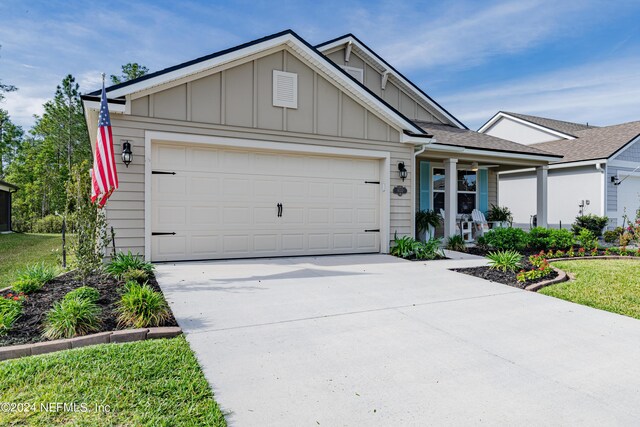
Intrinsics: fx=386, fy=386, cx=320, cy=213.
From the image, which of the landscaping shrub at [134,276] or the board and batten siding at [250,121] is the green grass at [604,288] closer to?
the board and batten siding at [250,121]

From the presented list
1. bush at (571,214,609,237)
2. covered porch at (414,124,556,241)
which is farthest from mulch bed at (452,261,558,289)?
bush at (571,214,609,237)

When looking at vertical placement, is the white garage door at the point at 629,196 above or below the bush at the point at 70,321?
above

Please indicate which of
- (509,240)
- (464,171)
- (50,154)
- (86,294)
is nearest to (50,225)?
(50,154)

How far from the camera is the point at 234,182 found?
26.4 ft

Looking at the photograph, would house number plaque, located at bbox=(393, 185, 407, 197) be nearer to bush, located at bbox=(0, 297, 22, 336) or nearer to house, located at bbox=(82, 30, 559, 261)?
house, located at bbox=(82, 30, 559, 261)

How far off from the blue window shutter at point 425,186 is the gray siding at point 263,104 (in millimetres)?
3635

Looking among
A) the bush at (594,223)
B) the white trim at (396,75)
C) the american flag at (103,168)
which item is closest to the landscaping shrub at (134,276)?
the american flag at (103,168)

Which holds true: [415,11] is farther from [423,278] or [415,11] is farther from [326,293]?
[326,293]

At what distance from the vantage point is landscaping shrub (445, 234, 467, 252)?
10.3 m

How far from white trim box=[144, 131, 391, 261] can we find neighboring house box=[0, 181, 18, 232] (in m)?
17.1

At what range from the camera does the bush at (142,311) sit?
148 inches

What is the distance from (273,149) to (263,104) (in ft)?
3.11

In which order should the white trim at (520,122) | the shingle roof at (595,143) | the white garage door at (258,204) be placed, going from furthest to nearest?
the white trim at (520,122) → the shingle roof at (595,143) → the white garage door at (258,204)

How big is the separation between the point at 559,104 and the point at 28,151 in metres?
38.5
